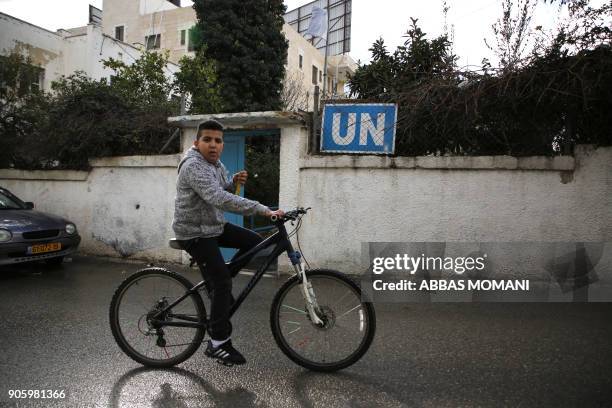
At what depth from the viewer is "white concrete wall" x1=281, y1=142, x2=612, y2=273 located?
21.1 ft

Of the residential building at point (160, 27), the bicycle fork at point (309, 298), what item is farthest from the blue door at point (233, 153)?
the residential building at point (160, 27)

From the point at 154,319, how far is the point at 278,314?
1.00m

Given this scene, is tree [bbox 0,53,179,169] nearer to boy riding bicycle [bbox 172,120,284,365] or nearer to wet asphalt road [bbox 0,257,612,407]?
wet asphalt road [bbox 0,257,612,407]

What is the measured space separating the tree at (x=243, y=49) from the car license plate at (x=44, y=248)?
13.3 meters

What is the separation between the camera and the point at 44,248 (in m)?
7.18

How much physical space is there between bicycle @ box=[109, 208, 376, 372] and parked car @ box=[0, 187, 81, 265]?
13.6ft

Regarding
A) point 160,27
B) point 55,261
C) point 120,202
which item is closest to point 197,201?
point 55,261

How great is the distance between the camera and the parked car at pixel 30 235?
6754 millimetres

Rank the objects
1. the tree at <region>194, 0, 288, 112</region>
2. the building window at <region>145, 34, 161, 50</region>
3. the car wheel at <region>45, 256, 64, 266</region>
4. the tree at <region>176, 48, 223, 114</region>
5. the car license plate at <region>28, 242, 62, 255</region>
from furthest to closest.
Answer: the building window at <region>145, 34, 161, 50</region>, the tree at <region>194, 0, 288, 112</region>, the tree at <region>176, 48, 223, 114</region>, the car wheel at <region>45, 256, 64, 266</region>, the car license plate at <region>28, 242, 62, 255</region>

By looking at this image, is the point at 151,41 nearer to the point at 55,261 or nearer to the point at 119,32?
the point at 119,32

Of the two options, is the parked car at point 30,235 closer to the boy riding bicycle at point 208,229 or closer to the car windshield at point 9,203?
the car windshield at point 9,203

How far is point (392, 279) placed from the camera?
7172 millimetres

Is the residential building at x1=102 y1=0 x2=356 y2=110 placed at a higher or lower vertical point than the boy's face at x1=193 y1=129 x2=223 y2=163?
higher

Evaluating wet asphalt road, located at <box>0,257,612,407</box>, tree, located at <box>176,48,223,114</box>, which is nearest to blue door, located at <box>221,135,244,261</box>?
wet asphalt road, located at <box>0,257,612,407</box>
